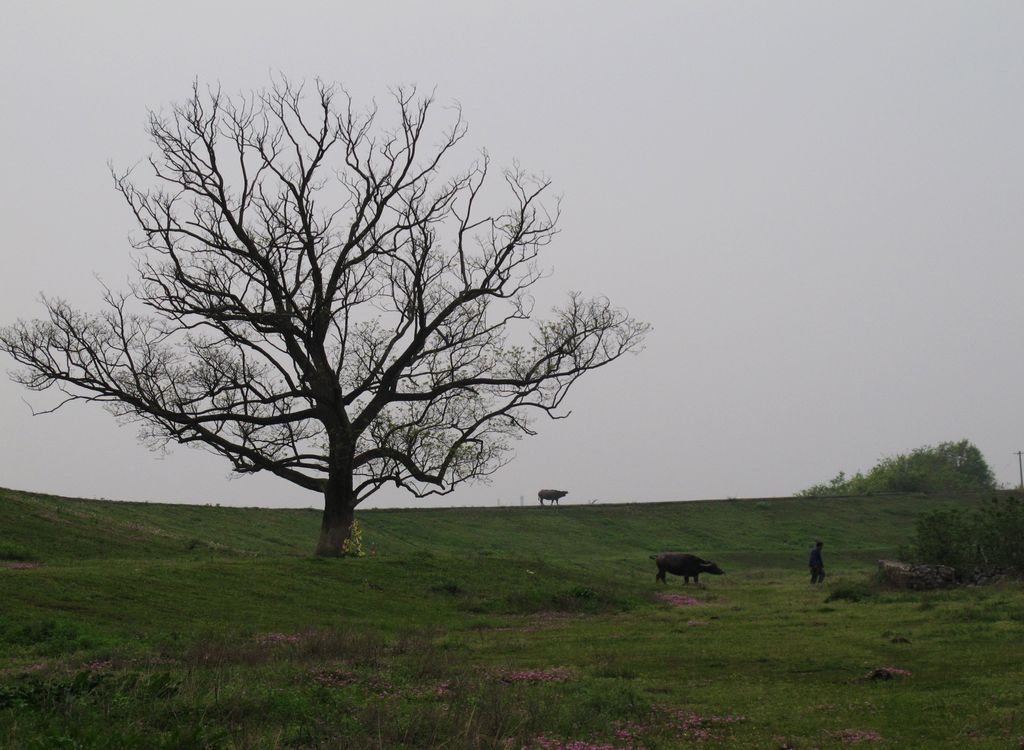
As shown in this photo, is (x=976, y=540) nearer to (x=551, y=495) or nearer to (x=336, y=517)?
(x=336, y=517)

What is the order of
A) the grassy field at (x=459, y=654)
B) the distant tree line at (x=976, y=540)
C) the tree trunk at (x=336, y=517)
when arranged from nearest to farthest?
the grassy field at (x=459, y=654)
the distant tree line at (x=976, y=540)
the tree trunk at (x=336, y=517)

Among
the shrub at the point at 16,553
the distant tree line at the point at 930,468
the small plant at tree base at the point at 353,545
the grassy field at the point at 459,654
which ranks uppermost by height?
the distant tree line at the point at 930,468

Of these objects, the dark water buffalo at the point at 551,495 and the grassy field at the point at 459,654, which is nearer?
the grassy field at the point at 459,654

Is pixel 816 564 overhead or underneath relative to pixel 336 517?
underneath

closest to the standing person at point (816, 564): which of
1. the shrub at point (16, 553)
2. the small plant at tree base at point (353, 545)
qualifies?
the small plant at tree base at point (353, 545)

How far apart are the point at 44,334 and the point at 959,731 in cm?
2747

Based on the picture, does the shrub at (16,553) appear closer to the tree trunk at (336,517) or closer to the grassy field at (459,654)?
the grassy field at (459,654)

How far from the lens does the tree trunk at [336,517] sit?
31172 mm

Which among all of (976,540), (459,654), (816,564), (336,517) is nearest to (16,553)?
(336,517)

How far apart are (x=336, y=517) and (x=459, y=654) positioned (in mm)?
15701

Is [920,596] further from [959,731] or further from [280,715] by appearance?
[280,715]

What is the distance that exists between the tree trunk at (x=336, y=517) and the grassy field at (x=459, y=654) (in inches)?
95.0

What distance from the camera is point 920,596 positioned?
25453mm

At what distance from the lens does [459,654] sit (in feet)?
53.7
